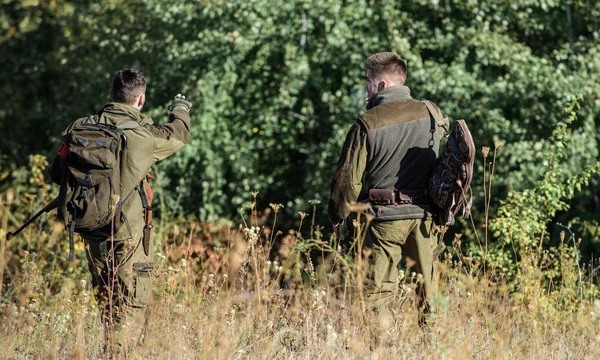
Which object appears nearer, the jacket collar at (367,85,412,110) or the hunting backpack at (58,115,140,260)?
the hunting backpack at (58,115,140,260)

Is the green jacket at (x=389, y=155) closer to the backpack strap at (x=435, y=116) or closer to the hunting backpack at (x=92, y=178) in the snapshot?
the backpack strap at (x=435, y=116)

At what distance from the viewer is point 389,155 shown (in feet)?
14.6

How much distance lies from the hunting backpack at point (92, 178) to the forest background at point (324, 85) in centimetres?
385

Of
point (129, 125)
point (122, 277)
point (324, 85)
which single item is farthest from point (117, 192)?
point (324, 85)

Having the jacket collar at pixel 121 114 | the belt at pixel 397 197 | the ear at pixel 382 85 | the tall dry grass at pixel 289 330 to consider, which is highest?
the ear at pixel 382 85

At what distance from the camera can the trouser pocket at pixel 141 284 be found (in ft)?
14.9

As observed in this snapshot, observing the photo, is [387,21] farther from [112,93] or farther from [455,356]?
[455,356]

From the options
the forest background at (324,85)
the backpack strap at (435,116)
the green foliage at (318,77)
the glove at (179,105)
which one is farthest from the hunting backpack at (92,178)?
the green foliage at (318,77)

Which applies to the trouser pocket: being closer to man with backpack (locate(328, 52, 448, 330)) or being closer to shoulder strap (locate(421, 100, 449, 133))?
man with backpack (locate(328, 52, 448, 330))

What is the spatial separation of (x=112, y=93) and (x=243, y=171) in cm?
500

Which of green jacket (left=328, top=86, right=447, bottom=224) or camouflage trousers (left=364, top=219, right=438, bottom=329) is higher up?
green jacket (left=328, top=86, right=447, bottom=224)

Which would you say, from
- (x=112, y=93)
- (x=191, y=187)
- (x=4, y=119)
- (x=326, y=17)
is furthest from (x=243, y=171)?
(x=4, y=119)

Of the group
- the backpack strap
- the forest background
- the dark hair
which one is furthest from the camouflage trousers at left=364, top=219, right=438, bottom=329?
the forest background

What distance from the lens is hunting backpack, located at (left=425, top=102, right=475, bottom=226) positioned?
166 inches
